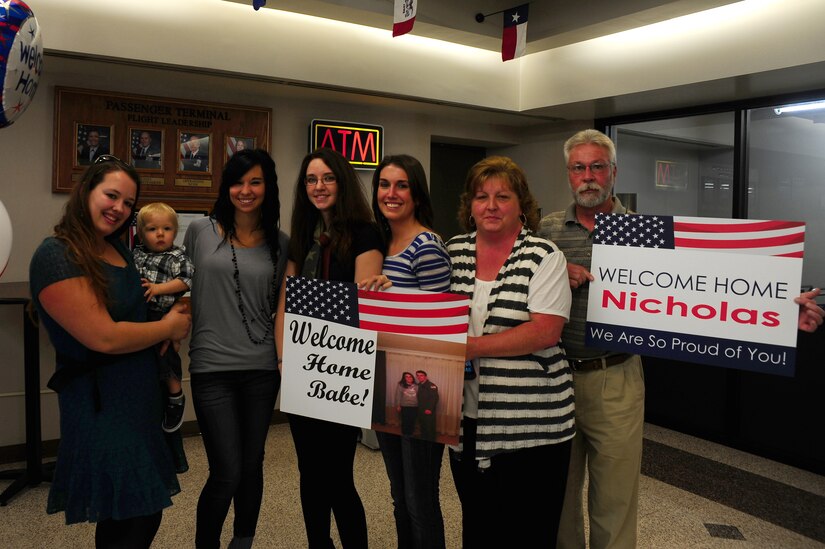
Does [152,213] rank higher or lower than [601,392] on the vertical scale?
higher

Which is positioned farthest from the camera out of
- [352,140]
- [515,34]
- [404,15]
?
[352,140]

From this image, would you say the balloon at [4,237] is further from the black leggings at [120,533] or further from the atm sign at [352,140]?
the atm sign at [352,140]

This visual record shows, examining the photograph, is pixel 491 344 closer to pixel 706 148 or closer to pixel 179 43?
pixel 179 43

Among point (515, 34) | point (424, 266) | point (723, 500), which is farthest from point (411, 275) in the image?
point (723, 500)

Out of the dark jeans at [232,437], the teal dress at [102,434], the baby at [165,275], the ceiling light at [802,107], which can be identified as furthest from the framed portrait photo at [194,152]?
the ceiling light at [802,107]

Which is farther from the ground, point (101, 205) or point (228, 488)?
point (101, 205)

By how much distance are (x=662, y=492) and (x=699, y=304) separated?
6.67 ft

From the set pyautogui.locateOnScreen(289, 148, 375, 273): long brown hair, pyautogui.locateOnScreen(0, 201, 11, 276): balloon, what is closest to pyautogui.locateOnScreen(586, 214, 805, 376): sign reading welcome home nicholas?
pyautogui.locateOnScreen(289, 148, 375, 273): long brown hair

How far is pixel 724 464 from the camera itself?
4023 mm

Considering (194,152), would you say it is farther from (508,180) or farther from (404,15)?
(508,180)

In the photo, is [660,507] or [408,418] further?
[660,507]

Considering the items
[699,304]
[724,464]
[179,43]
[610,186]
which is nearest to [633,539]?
[699,304]

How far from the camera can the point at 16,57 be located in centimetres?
186

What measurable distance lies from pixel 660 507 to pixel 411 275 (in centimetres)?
229
